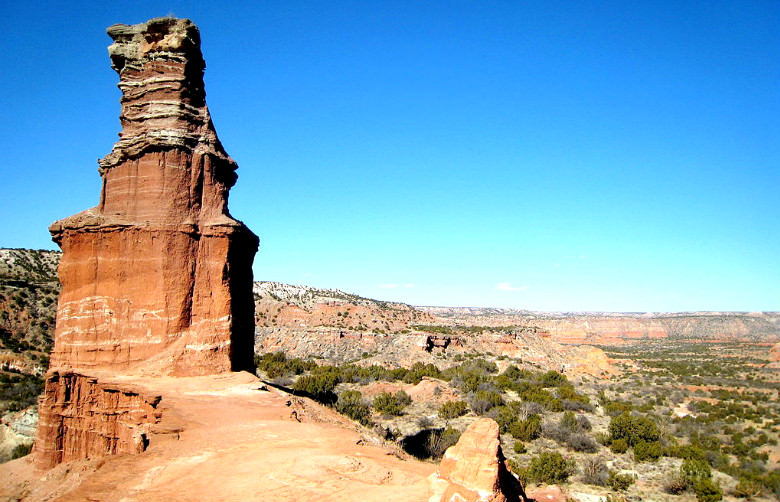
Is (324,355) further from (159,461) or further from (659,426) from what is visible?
(159,461)

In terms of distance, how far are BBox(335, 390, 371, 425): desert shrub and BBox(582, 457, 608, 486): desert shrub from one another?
799cm

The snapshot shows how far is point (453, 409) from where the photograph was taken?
75.8 ft

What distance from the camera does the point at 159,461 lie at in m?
6.69

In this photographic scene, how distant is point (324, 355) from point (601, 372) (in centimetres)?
2790

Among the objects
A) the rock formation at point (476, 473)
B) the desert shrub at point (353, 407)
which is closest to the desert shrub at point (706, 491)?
the desert shrub at point (353, 407)

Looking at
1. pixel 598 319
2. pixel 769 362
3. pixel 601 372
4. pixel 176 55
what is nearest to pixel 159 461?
pixel 176 55

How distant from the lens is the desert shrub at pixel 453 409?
2278cm

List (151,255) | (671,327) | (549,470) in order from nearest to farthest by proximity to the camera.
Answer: (151,255) < (549,470) < (671,327)

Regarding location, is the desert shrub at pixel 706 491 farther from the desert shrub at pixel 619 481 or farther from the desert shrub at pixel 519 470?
the desert shrub at pixel 519 470

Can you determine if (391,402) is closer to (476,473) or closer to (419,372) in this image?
(419,372)

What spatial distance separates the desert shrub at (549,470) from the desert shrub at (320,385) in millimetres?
11176

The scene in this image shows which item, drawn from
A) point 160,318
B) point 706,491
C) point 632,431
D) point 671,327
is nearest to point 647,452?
point 632,431

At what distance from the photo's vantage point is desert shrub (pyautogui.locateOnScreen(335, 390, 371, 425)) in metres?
18.5

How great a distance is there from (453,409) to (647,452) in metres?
8.80
